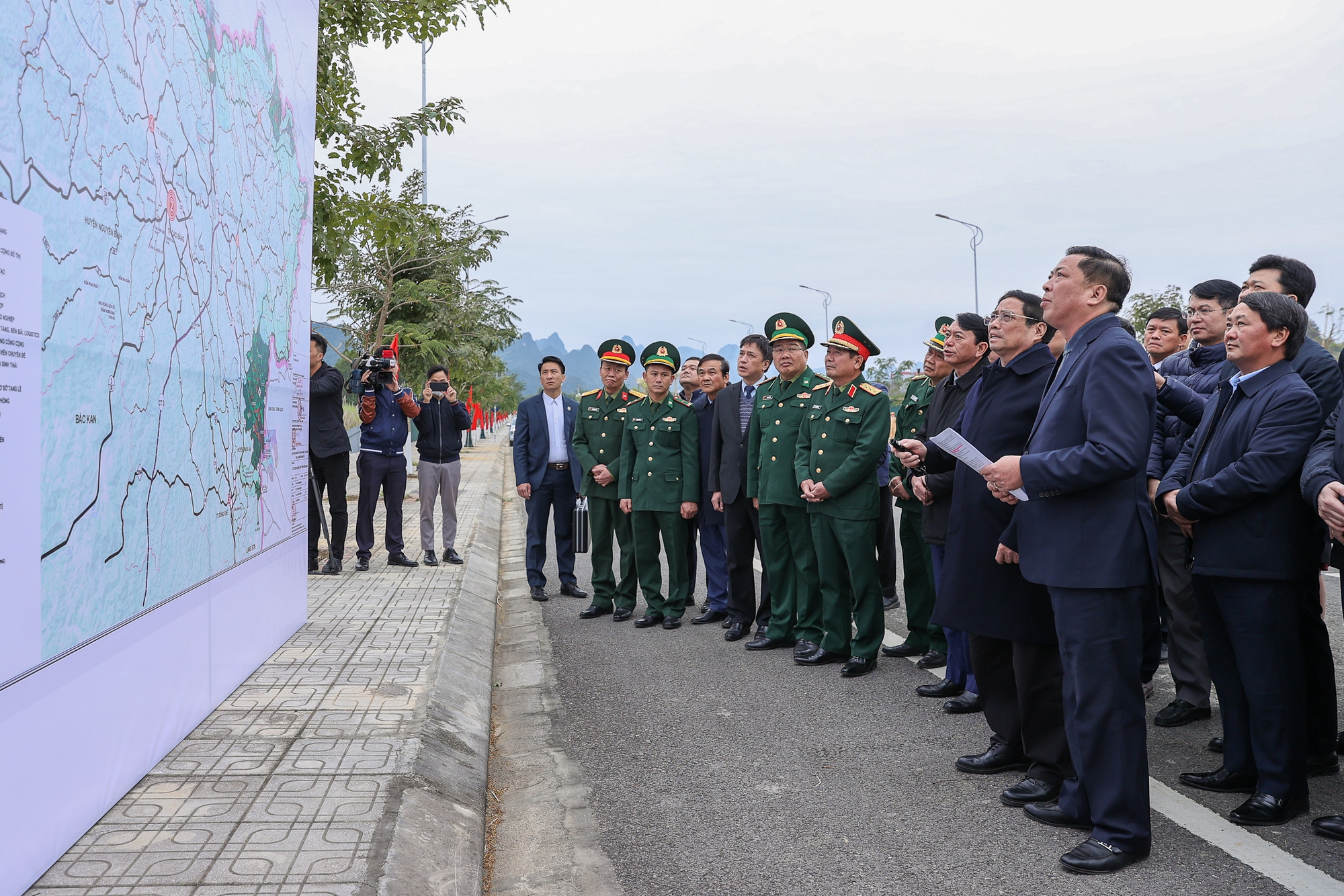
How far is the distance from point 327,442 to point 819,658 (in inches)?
195

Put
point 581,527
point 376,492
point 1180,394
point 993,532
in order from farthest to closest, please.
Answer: point 376,492 → point 581,527 → point 1180,394 → point 993,532

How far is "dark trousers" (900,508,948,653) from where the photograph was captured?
6.34m

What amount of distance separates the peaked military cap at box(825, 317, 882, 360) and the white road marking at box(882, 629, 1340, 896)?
291 cm

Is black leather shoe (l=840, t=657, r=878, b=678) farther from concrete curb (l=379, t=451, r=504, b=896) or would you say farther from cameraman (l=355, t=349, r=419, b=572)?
cameraman (l=355, t=349, r=419, b=572)

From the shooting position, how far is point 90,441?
321 cm

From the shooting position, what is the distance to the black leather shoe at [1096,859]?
3139mm

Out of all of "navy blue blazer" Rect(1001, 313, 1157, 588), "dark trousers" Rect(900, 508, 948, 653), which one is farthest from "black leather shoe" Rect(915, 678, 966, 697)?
"navy blue blazer" Rect(1001, 313, 1157, 588)

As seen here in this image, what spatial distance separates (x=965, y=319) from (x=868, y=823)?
2.80m

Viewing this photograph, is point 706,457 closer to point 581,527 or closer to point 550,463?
point 581,527

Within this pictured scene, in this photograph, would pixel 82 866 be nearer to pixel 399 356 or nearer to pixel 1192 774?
pixel 1192 774

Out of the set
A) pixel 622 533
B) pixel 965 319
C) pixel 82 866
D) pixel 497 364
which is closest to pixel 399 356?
pixel 497 364

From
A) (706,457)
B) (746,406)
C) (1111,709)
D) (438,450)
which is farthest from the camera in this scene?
(438,450)

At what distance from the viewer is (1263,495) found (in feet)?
11.9

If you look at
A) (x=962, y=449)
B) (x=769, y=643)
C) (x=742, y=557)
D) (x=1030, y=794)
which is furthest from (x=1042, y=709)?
(x=742, y=557)
